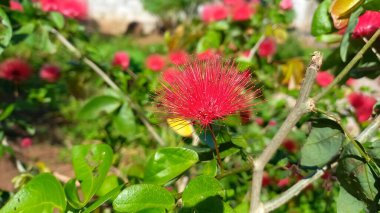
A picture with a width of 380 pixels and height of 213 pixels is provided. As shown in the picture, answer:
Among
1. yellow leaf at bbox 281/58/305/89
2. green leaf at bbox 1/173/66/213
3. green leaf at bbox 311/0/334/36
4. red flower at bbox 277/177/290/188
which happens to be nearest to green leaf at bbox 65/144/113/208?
green leaf at bbox 1/173/66/213

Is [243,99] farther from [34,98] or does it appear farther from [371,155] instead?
[34,98]

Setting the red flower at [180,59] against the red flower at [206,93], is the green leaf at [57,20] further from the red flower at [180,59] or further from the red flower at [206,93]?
the red flower at [206,93]

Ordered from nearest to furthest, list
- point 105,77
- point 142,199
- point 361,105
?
1. point 142,199
2. point 105,77
3. point 361,105

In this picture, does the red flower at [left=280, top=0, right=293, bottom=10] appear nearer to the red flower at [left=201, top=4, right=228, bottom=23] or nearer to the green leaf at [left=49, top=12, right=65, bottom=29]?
the red flower at [left=201, top=4, right=228, bottom=23]

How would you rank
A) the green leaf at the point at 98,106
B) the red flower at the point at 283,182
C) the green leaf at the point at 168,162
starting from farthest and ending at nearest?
the red flower at the point at 283,182 → the green leaf at the point at 98,106 → the green leaf at the point at 168,162

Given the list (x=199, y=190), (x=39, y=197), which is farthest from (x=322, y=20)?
(x=39, y=197)

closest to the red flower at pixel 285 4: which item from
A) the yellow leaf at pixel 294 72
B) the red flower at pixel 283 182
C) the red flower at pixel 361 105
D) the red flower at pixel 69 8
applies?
the yellow leaf at pixel 294 72

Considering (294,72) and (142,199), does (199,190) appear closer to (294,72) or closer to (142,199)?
(142,199)
